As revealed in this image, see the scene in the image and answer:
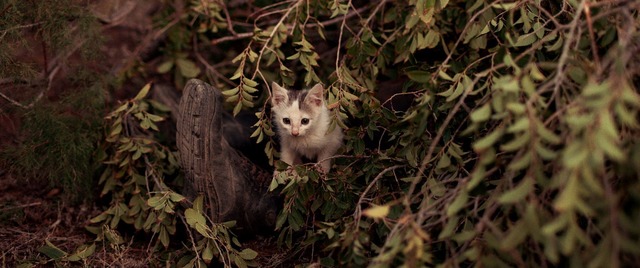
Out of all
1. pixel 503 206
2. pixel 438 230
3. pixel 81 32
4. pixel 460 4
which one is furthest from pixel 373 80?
pixel 81 32

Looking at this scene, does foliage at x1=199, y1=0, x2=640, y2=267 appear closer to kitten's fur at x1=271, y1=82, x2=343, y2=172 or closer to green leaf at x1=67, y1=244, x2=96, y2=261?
kitten's fur at x1=271, y1=82, x2=343, y2=172

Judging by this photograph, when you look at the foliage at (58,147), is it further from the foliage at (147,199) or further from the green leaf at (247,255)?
the green leaf at (247,255)

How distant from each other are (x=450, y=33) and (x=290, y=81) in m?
1.14

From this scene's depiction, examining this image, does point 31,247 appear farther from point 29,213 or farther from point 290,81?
point 290,81

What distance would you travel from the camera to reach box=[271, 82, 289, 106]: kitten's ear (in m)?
3.48

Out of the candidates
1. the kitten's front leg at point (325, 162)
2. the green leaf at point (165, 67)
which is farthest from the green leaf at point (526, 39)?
the green leaf at point (165, 67)

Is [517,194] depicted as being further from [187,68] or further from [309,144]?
[187,68]

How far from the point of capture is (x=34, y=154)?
359 cm

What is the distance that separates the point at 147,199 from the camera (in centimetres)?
363

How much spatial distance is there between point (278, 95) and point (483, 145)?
178 cm

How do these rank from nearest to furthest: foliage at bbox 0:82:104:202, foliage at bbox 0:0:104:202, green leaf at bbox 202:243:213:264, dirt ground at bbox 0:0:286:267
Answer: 1. green leaf at bbox 202:243:213:264
2. dirt ground at bbox 0:0:286:267
3. foliage at bbox 0:0:104:202
4. foliage at bbox 0:82:104:202

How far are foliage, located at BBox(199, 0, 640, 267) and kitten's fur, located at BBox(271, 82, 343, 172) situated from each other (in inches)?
4.6

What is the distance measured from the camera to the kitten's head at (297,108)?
3.48 meters

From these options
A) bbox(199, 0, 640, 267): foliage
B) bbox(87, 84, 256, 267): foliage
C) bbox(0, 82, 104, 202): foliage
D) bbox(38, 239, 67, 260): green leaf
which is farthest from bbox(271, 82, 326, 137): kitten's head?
bbox(38, 239, 67, 260): green leaf
